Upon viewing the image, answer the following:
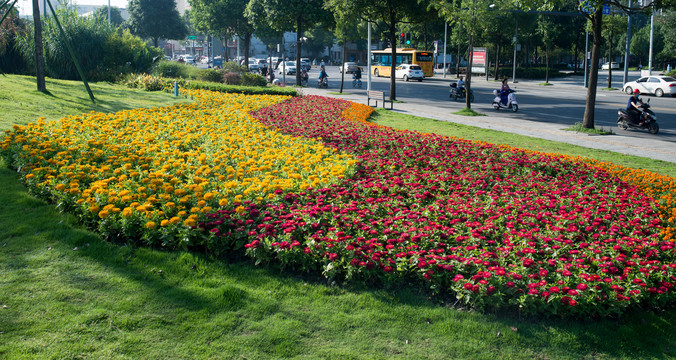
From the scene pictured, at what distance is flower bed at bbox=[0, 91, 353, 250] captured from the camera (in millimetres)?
5629

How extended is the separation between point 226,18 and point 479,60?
80.7 feet

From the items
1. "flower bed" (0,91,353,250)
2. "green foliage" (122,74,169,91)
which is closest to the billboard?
"green foliage" (122,74,169,91)

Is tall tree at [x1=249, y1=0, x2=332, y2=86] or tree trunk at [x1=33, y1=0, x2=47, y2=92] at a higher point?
tall tree at [x1=249, y1=0, x2=332, y2=86]

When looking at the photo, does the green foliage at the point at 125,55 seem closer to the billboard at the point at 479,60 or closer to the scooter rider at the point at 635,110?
the scooter rider at the point at 635,110

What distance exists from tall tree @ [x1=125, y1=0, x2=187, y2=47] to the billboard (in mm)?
37351

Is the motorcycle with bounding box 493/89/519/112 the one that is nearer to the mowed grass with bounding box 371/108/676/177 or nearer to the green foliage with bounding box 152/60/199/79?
the mowed grass with bounding box 371/108/676/177

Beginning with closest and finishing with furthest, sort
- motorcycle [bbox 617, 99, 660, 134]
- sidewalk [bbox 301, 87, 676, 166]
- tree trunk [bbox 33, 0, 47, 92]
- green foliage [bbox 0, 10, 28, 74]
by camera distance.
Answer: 1. sidewalk [bbox 301, 87, 676, 166]
2. motorcycle [bbox 617, 99, 660, 134]
3. tree trunk [bbox 33, 0, 47, 92]
4. green foliage [bbox 0, 10, 28, 74]

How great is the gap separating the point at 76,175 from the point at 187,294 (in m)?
A: 3.19

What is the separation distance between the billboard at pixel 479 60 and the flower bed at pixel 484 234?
152 feet

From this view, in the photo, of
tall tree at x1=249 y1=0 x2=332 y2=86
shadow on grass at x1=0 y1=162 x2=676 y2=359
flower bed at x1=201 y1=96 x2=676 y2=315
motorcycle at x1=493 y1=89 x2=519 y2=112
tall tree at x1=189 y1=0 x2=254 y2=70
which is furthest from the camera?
tall tree at x1=189 y1=0 x2=254 y2=70

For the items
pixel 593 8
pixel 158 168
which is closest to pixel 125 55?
pixel 593 8

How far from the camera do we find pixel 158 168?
7.63 metres

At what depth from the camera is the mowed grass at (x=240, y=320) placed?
3852mm

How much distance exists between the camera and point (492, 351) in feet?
13.0
